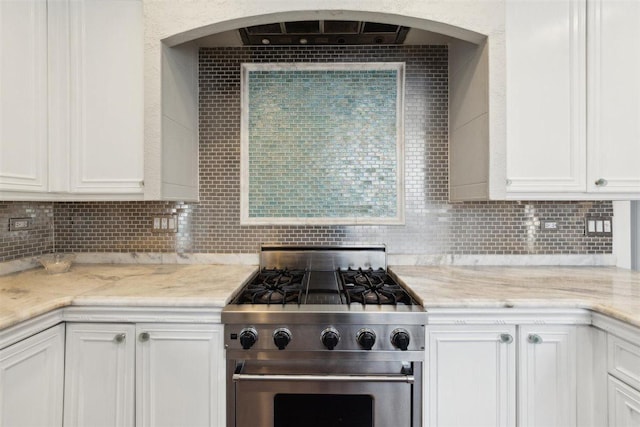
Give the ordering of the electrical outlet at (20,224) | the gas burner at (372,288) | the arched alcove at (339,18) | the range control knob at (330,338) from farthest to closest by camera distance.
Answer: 1. the electrical outlet at (20,224)
2. the arched alcove at (339,18)
3. the gas burner at (372,288)
4. the range control knob at (330,338)

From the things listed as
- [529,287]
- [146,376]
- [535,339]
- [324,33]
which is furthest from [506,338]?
[324,33]

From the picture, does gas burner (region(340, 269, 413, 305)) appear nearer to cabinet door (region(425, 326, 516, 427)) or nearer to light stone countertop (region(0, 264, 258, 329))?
cabinet door (region(425, 326, 516, 427))

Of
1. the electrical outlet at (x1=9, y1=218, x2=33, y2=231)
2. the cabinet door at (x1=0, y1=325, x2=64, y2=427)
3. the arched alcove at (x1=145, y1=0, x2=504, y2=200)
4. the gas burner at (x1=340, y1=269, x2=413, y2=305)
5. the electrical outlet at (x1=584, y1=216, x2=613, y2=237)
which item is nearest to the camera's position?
the cabinet door at (x1=0, y1=325, x2=64, y2=427)

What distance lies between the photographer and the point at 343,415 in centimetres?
145

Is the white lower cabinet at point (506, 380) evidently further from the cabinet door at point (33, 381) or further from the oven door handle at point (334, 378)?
the cabinet door at point (33, 381)

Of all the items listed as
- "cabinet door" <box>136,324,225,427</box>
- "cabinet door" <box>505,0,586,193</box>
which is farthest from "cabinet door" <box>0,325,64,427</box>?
"cabinet door" <box>505,0,586,193</box>

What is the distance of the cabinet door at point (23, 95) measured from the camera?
5.19 feet

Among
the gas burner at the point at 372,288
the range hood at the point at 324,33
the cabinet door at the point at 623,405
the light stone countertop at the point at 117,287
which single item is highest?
the range hood at the point at 324,33

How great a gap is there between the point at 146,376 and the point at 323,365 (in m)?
0.74

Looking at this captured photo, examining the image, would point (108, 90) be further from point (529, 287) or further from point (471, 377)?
point (529, 287)

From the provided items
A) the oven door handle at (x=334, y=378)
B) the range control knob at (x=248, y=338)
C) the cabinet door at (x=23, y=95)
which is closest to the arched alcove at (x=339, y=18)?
the cabinet door at (x=23, y=95)

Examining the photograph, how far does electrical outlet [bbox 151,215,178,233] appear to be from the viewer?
2.22 meters

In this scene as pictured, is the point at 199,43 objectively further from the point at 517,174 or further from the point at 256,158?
the point at 517,174

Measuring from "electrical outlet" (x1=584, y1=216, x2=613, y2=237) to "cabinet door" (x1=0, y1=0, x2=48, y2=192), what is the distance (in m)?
3.08
